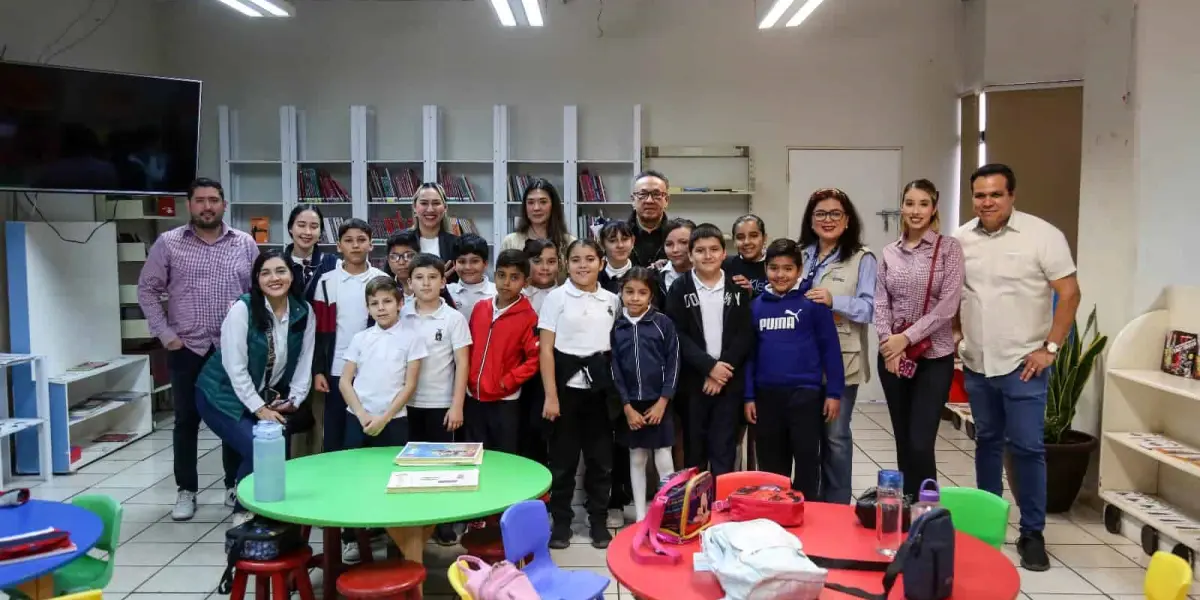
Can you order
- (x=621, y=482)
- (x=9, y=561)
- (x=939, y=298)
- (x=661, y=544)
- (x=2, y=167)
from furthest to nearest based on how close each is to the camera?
(x=2, y=167) < (x=621, y=482) < (x=939, y=298) < (x=9, y=561) < (x=661, y=544)

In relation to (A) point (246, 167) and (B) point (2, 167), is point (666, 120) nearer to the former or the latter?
(A) point (246, 167)

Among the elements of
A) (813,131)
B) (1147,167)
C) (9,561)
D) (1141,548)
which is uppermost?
(813,131)

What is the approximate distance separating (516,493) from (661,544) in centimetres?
71

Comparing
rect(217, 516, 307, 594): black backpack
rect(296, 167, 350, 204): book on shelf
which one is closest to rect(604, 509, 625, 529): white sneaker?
rect(217, 516, 307, 594): black backpack

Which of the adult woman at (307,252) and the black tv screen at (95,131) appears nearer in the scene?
the adult woman at (307,252)

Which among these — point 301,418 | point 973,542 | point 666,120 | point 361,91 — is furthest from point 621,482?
point 361,91

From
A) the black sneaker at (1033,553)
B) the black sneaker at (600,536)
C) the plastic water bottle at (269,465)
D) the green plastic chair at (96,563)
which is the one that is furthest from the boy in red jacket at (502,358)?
the black sneaker at (1033,553)

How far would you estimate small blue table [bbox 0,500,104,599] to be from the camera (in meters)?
2.15

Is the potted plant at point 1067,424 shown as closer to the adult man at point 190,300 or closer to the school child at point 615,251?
the school child at point 615,251

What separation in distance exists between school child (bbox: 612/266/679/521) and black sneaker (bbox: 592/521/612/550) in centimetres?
24

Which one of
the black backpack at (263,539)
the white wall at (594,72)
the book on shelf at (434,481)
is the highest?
the white wall at (594,72)

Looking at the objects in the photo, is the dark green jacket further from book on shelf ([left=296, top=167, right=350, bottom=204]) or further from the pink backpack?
book on shelf ([left=296, top=167, right=350, bottom=204])

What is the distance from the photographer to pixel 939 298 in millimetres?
3506

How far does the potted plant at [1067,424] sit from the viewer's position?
4121 millimetres
